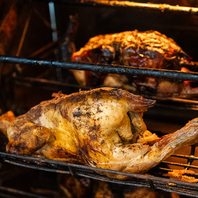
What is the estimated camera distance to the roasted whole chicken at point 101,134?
1.34 metres

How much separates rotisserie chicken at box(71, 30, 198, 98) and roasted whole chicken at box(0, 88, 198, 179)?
1.71ft

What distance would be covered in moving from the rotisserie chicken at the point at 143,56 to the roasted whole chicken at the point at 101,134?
1.71ft

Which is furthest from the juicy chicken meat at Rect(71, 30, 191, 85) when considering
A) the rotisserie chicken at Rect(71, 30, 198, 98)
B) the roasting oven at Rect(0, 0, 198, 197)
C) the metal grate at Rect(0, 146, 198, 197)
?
the metal grate at Rect(0, 146, 198, 197)

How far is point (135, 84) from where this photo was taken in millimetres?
1997

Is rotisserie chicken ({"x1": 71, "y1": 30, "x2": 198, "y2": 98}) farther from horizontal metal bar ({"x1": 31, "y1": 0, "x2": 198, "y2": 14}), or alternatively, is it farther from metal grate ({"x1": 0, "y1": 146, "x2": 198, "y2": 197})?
metal grate ({"x1": 0, "y1": 146, "x2": 198, "y2": 197})

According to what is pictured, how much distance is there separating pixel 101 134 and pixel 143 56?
2.60ft

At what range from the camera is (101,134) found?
136 cm

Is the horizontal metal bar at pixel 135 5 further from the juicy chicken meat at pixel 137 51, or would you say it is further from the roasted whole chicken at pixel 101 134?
the roasted whole chicken at pixel 101 134

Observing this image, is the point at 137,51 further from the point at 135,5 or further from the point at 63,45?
the point at 63,45

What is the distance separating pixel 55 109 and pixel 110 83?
71 centimetres

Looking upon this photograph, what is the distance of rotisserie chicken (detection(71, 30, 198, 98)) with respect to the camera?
6.11ft

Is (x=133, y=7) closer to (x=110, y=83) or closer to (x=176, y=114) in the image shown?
(x=110, y=83)

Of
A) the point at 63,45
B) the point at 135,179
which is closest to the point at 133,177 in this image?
the point at 135,179

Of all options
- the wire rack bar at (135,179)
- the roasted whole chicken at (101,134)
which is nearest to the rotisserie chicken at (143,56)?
the roasted whole chicken at (101,134)
